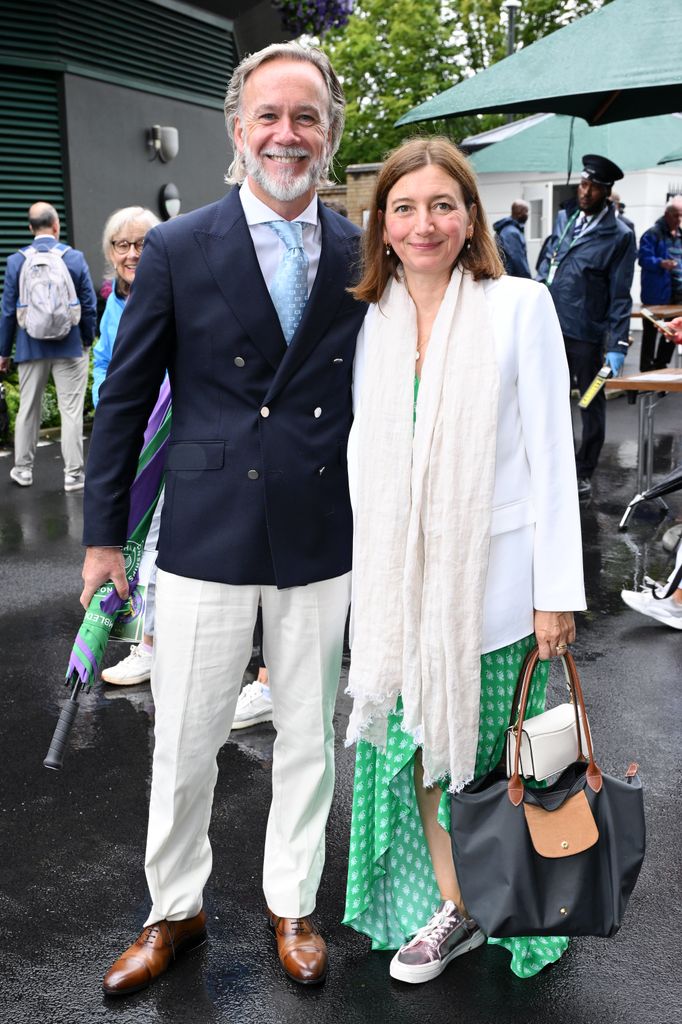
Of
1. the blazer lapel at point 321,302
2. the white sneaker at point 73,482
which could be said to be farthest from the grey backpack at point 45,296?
the blazer lapel at point 321,302

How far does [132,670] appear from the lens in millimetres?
5176

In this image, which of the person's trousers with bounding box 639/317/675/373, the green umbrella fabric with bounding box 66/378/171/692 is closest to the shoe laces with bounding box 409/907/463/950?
the green umbrella fabric with bounding box 66/378/171/692

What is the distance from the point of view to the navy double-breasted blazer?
271 cm

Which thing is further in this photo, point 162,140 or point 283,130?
point 162,140

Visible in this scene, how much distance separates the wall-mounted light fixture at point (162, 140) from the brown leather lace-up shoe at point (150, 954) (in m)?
12.3

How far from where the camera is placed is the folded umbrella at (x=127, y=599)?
9.36 feet

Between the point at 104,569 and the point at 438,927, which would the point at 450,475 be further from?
the point at 438,927

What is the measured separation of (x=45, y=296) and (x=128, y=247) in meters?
4.13

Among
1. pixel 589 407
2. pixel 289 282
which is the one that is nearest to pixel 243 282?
pixel 289 282

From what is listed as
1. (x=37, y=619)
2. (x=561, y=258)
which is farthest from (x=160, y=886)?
(x=561, y=258)

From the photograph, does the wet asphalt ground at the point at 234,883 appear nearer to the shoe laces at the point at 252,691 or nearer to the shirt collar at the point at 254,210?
the shoe laces at the point at 252,691

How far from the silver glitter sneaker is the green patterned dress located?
0.09m

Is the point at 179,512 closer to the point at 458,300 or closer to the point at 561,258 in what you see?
the point at 458,300

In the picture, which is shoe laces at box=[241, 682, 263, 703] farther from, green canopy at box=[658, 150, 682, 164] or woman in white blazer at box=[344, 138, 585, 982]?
green canopy at box=[658, 150, 682, 164]
